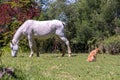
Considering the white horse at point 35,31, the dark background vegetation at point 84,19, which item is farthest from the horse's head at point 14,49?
the dark background vegetation at point 84,19

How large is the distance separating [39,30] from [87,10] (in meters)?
11.1

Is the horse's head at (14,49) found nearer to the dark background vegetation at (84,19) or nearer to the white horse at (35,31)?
the white horse at (35,31)

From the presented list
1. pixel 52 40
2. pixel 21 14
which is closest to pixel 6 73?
pixel 21 14

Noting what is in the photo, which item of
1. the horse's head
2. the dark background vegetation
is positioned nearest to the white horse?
the horse's head

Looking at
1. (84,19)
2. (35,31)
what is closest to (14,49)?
(35,31)

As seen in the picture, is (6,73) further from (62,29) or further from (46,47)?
(46,47)

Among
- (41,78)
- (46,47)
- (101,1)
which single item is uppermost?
(101,1)

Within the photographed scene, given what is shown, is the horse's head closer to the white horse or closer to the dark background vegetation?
the white horse

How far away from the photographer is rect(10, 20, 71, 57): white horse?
1465cm

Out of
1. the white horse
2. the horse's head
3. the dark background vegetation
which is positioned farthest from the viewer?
the dark background vegetation

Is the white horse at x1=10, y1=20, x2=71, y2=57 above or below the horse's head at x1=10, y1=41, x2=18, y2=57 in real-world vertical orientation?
above

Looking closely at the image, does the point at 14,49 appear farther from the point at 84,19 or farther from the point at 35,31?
the point at 84,19

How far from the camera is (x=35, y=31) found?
584 inches

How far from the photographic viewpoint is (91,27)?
81.3ft
